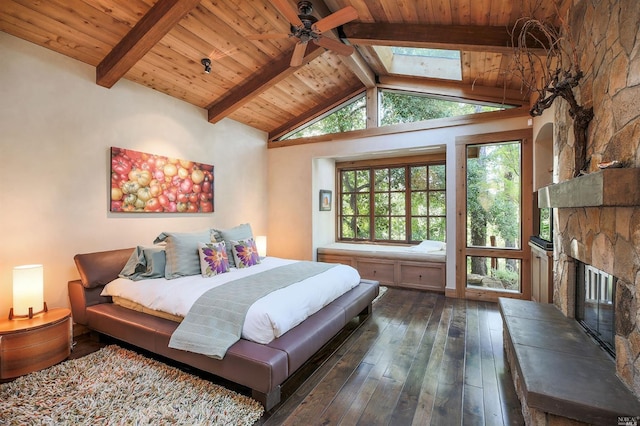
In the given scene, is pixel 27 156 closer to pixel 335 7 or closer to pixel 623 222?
pixel 335 7

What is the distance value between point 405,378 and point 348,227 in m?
3.94

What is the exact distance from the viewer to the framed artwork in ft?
11.0

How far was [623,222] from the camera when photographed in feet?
5.02

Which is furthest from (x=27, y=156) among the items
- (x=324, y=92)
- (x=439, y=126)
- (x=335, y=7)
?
(x=439, y=126)

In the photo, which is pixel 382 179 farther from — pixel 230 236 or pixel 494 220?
pixel 230 236

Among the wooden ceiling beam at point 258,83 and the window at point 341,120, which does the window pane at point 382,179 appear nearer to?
the window at point 341,120

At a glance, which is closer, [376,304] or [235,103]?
[376,304]

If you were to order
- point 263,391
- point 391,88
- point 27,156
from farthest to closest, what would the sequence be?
point 391,88 → point 27,156 → point 263,391

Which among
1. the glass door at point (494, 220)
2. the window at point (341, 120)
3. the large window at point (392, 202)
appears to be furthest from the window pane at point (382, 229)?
the window at point (341, 120)

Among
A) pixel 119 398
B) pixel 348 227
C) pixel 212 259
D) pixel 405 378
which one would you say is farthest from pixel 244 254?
pixel 348 227

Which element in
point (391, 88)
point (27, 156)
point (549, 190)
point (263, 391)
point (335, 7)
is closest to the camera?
point (263, 391)

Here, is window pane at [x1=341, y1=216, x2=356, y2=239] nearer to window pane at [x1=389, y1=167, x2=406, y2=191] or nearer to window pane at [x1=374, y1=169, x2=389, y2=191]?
window pane at [x1=374, y1=169, x2=389, y2=191]

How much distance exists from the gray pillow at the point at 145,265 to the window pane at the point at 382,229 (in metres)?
3.81

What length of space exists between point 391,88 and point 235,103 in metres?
2.52
